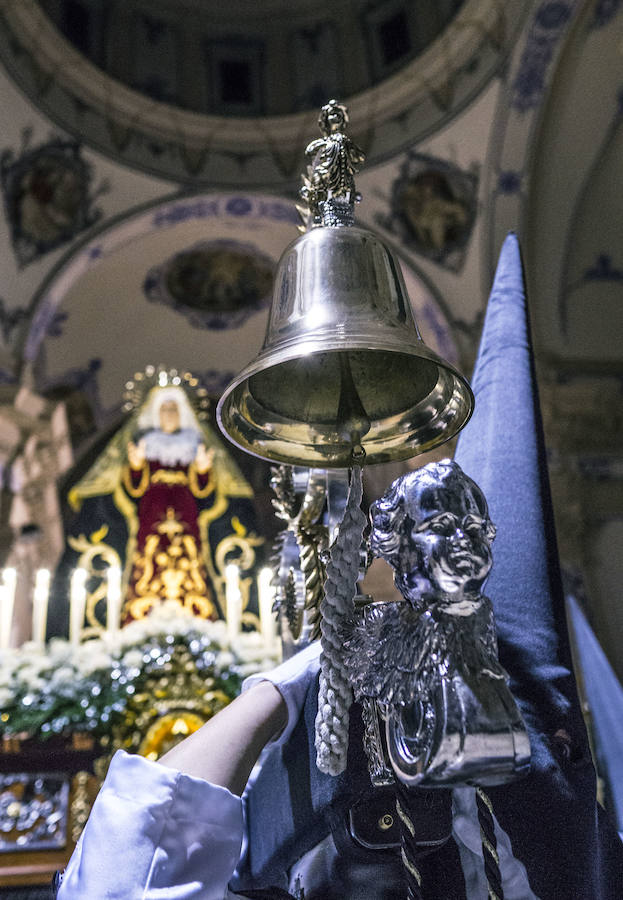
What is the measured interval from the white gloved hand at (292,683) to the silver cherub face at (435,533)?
0.25 meters

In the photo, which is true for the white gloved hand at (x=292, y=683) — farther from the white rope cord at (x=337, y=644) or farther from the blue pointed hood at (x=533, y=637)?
the blue pointed hood at (x=533, y=637)

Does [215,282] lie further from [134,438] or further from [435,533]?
[435,533]

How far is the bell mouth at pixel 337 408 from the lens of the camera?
1.29 metres

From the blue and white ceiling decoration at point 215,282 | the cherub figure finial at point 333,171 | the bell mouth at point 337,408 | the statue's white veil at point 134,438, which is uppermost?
the blue and white ceiling decoration at point 215,282

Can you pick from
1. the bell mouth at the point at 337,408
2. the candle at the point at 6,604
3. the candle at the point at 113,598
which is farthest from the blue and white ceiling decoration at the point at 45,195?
the bell mouth at the point at 337,408

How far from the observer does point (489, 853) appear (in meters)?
0.82

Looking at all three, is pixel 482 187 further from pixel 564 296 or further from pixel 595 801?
pixel 595 801

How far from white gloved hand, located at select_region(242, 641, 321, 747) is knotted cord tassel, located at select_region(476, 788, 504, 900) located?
252mm

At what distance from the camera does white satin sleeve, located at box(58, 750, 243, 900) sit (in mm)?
766

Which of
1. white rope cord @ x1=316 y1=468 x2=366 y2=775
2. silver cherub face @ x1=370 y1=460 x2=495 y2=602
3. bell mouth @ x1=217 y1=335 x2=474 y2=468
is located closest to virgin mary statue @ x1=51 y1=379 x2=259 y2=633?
bell mouth @ x1=217 y1=335 x2=474 y2=468

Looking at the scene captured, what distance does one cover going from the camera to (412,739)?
790 mm

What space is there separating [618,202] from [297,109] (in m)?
3.25

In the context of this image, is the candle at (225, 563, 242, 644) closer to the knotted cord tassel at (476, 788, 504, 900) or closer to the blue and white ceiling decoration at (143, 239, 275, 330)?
the knotted cord tassel at (476, 788, 504, 900)

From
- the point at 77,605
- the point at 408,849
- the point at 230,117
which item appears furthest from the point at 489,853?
the point at 230,117
